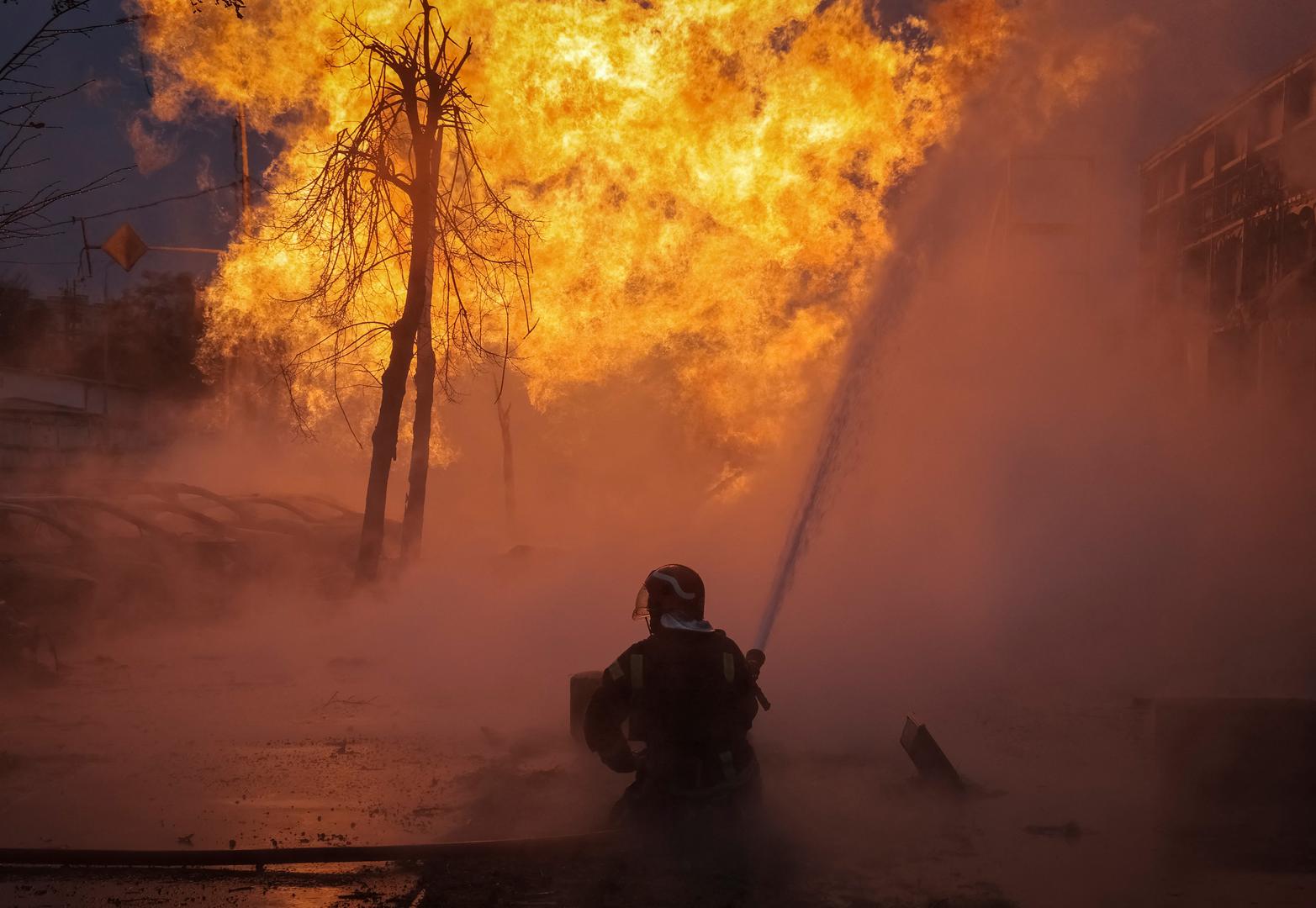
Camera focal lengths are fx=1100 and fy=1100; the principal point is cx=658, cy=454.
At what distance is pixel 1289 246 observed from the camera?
60.7ft

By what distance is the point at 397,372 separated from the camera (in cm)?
1212

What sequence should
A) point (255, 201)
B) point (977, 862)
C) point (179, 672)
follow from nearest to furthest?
point (977, 862) < point (179, 672) < point (255, 201)

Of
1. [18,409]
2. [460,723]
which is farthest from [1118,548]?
[18,409]

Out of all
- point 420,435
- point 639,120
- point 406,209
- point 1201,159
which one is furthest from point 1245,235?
point 406,209

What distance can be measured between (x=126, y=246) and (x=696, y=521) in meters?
16.4

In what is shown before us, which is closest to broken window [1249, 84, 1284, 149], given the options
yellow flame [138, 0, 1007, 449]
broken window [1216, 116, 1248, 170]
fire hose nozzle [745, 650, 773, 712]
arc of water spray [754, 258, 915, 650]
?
broken window [1216, 116, 1248, 170]

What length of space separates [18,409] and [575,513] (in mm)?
15064

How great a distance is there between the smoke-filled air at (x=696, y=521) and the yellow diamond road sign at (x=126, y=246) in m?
0.10

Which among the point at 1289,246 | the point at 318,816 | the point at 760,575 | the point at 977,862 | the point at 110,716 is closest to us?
the point at 977,862

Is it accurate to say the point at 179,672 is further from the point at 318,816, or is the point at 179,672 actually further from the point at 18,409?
the point at 18,409

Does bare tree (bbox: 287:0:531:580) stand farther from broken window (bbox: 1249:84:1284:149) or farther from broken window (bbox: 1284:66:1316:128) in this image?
broken window (bbox: 1249:84:1284:149)

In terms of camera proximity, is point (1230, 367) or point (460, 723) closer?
point (460, 723)

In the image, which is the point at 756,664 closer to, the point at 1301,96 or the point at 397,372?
the point at 397,372

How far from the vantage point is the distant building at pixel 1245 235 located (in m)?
17.7
